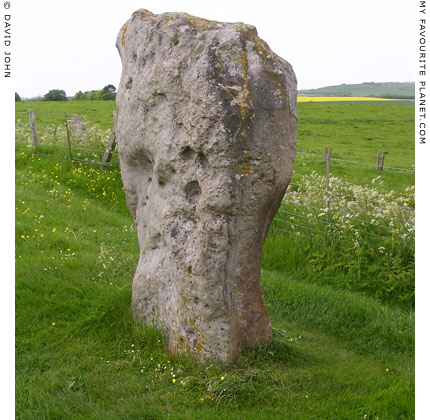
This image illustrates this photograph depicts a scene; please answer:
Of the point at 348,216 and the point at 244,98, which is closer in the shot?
the point at 244,98

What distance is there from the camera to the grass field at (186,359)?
484 centimetres

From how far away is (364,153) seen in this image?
2492 centimetres

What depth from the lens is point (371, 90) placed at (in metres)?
73.7

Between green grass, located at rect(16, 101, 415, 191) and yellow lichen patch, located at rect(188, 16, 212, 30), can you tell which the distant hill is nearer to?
green grass, located at rect(16, 101, 415, 191)

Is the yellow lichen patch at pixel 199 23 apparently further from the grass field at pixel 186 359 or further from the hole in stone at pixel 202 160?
the grass field at pixel 186 359

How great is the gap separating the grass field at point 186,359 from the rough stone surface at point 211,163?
43cm

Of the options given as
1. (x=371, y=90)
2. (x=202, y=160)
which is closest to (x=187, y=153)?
(x=202, y=160)

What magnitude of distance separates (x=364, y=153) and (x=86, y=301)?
20778 millimetres

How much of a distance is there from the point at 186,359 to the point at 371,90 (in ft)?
244

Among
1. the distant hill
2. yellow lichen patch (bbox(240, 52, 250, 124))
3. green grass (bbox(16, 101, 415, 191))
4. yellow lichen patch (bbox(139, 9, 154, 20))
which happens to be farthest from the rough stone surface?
the distant hill

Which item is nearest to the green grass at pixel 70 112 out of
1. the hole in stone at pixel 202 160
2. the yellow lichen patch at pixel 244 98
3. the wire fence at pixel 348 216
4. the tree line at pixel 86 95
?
the tree line at pixel 86 95

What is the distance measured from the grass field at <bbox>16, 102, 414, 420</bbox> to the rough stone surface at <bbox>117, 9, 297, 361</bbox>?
43cm

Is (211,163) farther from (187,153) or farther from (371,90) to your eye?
(371,90)

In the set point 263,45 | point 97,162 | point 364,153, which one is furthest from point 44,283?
point 364,153
